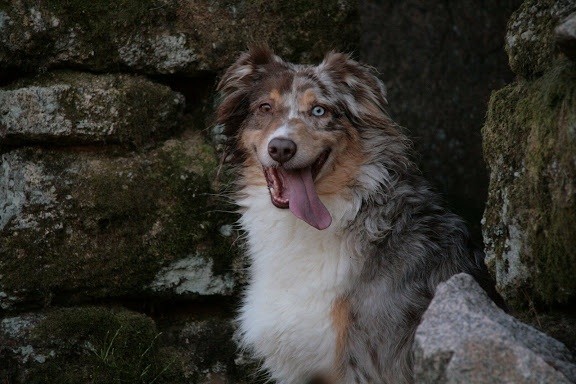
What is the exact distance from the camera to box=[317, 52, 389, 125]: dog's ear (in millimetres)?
4660

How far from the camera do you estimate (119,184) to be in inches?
197

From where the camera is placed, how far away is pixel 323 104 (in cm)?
452

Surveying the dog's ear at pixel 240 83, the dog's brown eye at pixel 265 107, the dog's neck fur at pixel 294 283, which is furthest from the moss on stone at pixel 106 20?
the dog's neck fur at pixel 294 283

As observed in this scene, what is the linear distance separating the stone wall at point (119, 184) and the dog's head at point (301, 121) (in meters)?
0.40

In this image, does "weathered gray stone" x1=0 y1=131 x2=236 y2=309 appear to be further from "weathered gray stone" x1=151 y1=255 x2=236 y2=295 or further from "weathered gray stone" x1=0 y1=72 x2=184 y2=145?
"weathered gray stone" x1=0 y1=72 x2=184 y2=145

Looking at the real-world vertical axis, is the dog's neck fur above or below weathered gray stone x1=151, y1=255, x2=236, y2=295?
above

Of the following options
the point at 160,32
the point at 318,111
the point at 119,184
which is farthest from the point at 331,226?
the point at 160,32

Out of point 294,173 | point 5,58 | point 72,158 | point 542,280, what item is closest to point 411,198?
point 294,173

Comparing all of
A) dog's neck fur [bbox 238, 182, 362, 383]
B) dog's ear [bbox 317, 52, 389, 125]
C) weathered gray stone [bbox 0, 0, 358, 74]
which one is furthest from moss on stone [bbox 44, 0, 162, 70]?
dog's neck fur [bbox 238, 182, 362, 383]

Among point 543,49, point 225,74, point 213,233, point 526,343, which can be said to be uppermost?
point 543,49

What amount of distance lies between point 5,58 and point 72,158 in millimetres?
673

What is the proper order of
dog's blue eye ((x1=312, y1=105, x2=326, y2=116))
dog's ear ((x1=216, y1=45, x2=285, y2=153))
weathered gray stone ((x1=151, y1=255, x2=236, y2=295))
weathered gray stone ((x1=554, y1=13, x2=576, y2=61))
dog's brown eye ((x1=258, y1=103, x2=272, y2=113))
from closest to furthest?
weathered gray stone ((x1=554, y1=13, x2=576, y2=61)) → dog's blue eye ((x1=312, y1=105, x2=326, y2=116)) → dog's brown eye ((x1=258, y1=103, x2=272, y2=113)) → dog's ear ((x1=216, y1=45, x2=285, y2=153)) → weathered gray stone ((x1=151, y1=255, x2=236, y2=295))

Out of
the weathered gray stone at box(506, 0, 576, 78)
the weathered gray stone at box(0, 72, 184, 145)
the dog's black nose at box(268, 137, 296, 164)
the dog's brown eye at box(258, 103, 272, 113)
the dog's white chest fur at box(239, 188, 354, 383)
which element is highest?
the weathered gray stone at box(506, 0, 576, 78)

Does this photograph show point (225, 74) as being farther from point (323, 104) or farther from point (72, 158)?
point (72, 158)
